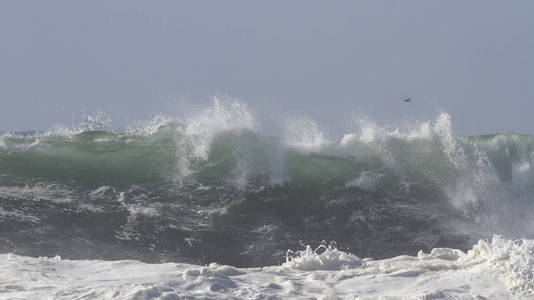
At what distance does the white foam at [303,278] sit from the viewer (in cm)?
582

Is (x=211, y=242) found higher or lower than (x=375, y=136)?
lower

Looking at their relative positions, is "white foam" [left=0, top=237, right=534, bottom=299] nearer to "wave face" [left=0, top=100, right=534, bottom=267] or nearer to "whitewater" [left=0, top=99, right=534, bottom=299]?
"whitewater" [left=0, top=99, right=534, bottom=299]

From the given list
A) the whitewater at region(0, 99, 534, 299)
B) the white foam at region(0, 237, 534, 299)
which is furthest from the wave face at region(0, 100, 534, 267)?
the white foam at region(0, 237, 534, 299)

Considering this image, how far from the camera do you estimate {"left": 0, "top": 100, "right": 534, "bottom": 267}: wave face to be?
988 cm

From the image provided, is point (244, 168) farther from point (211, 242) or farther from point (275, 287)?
point (275, 287)

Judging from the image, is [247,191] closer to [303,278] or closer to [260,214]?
[260,214]

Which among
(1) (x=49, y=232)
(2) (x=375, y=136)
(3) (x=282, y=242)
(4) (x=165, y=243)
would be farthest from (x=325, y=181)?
(1) (x=49, y=232)

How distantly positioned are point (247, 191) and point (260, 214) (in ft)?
3.41

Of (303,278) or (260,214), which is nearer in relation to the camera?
(303,278)

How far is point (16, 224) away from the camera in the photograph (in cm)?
984

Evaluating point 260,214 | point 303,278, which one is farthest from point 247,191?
point 303,278

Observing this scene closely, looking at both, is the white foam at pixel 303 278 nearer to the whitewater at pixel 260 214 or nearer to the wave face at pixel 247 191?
the whitewater at pixel 260 214

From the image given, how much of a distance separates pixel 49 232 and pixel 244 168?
440cm

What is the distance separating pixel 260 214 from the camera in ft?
37.2
